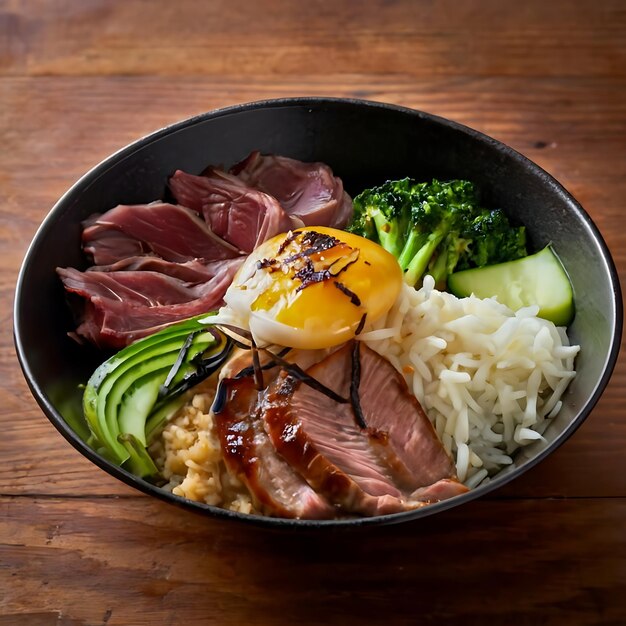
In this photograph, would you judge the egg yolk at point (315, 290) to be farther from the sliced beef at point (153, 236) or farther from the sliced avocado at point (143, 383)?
the sliced beef at point (153, 236)

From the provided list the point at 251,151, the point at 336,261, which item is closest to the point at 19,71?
the point at 251,151

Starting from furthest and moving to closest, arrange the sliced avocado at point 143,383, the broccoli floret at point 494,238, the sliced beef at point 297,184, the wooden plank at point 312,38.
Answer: the wooden plank at point 312,38, the sliced beef at point 297,184, the broccoli floret at point 494,238, the sliced avocado at point 143,383

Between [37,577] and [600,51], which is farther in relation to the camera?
[600,51]

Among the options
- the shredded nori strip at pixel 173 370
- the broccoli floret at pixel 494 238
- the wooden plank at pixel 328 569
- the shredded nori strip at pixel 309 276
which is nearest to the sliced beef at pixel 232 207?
the shredded nori strip at pixel 309 276

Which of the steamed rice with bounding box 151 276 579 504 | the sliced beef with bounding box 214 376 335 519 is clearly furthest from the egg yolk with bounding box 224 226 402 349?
the sliced beef with bounding box 214 376 335 519

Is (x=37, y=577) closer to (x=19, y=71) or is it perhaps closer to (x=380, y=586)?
(x=380, y=586)

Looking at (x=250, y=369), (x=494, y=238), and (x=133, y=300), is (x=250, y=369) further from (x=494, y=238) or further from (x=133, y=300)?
(x=494, y=238)

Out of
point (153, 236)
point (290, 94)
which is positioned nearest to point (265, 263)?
point (153, 236)
